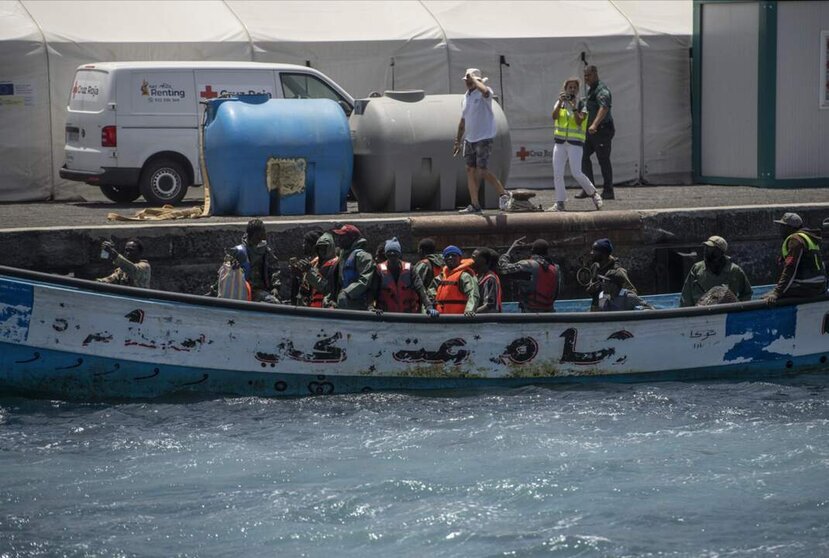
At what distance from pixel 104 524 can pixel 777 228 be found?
9.26 meters

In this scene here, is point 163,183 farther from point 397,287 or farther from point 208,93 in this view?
point 397,287

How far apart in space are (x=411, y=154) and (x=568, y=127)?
180cm

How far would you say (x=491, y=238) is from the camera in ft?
49.3

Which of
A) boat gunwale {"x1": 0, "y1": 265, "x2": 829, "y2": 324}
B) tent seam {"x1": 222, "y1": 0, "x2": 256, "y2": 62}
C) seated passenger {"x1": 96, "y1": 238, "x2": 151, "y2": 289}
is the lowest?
boat gunwale {"x1": 0, "y1": 265, "x2": 829, "y2": 324}

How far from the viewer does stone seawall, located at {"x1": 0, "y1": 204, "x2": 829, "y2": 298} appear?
13961 mm

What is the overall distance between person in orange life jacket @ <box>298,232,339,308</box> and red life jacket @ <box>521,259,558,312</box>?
1.70 metres

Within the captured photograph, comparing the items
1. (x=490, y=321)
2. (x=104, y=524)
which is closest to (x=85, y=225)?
(x=490, y=321)

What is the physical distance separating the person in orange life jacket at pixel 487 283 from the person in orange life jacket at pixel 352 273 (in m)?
0.92

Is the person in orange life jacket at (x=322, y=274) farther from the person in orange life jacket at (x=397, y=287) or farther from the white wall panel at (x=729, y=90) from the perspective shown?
the white wall panel at (x=729, y=90)

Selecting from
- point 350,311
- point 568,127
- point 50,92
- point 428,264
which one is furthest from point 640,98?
point 350,311

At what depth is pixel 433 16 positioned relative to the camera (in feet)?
66.3

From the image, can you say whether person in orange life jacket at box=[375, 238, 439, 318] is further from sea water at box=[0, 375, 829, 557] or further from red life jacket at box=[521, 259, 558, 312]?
red life jacket at box=[521, 259, 558, 312]

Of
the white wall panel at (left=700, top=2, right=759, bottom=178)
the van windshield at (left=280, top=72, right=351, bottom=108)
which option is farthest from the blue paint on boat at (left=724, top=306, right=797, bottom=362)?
the white wall panel at (left=700, top=2, right=759, bottom=178)

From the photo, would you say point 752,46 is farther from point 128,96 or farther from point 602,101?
point 128,96
